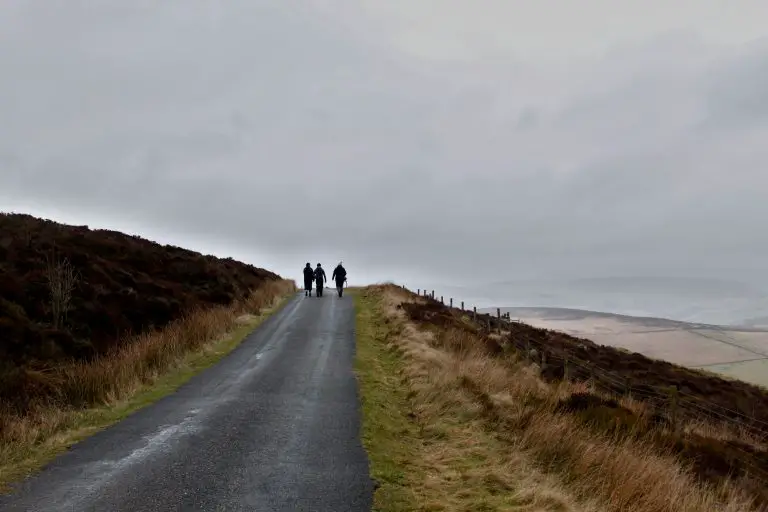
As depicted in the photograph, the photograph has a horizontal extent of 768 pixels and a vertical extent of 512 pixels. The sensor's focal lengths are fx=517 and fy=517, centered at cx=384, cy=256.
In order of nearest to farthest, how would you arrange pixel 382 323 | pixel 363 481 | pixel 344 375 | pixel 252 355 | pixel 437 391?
pixel 363 481 < pixel 437 391 < pixel 344 375 < pixel 252 355 < pixel 382 323

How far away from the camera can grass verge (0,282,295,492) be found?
24.3 feet

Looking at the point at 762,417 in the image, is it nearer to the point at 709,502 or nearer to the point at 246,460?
the point at 709,502

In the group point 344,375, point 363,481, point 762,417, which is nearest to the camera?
point 363,481

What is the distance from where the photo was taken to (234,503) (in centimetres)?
562

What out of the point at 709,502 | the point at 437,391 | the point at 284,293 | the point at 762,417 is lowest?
the point at 762,417

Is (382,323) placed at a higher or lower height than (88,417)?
higher

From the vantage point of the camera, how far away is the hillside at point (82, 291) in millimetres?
14508

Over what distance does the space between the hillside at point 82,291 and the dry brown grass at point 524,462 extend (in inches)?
332

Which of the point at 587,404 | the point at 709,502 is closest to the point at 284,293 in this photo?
Answer: the point at 587,404

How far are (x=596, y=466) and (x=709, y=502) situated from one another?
1554mm

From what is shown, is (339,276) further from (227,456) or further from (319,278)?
(227,456)

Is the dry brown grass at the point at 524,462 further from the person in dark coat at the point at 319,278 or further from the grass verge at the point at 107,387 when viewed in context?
the person in dark coat at the point at 319,278

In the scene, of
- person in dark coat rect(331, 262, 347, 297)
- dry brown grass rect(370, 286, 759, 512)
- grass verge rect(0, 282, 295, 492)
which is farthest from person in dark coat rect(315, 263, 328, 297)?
dry brown grass rect(370, 286, 759, 512)

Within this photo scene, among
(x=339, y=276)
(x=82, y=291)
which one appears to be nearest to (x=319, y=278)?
(x=339, y=276)
